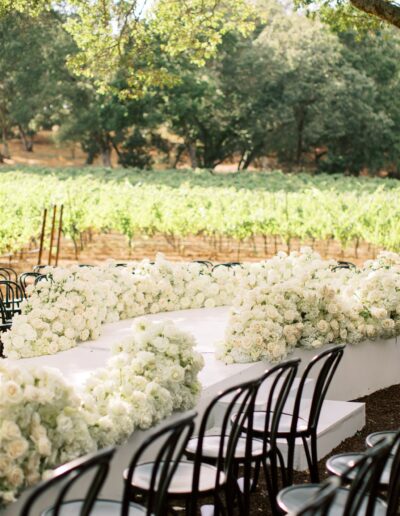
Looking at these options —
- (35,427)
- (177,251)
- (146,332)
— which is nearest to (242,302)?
(146,332)

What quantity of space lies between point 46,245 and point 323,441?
12.4m

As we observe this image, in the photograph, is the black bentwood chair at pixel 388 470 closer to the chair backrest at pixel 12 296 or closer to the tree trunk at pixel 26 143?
the chair backrest at pixel 12 296

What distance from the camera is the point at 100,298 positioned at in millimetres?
7348

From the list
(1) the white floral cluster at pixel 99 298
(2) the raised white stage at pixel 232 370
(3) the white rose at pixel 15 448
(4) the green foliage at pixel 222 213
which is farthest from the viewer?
(4) the green foliage at pixel 222 213

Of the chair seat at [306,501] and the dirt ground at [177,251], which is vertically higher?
the chair seat at [306,501]

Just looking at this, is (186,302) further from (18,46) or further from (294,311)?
(18,46)

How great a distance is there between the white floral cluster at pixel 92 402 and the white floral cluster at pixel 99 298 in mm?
1680

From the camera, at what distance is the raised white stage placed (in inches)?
208

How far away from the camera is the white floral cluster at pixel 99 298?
20.9 ft

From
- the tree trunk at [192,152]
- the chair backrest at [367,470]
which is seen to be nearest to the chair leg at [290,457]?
the chair backrest at [367,470]

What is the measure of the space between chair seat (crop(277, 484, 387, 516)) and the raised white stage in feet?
3.09

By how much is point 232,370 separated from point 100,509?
8.91 ft

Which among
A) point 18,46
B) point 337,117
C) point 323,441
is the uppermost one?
point 18,46

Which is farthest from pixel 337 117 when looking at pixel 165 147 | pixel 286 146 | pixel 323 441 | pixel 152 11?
pixel 323 441
